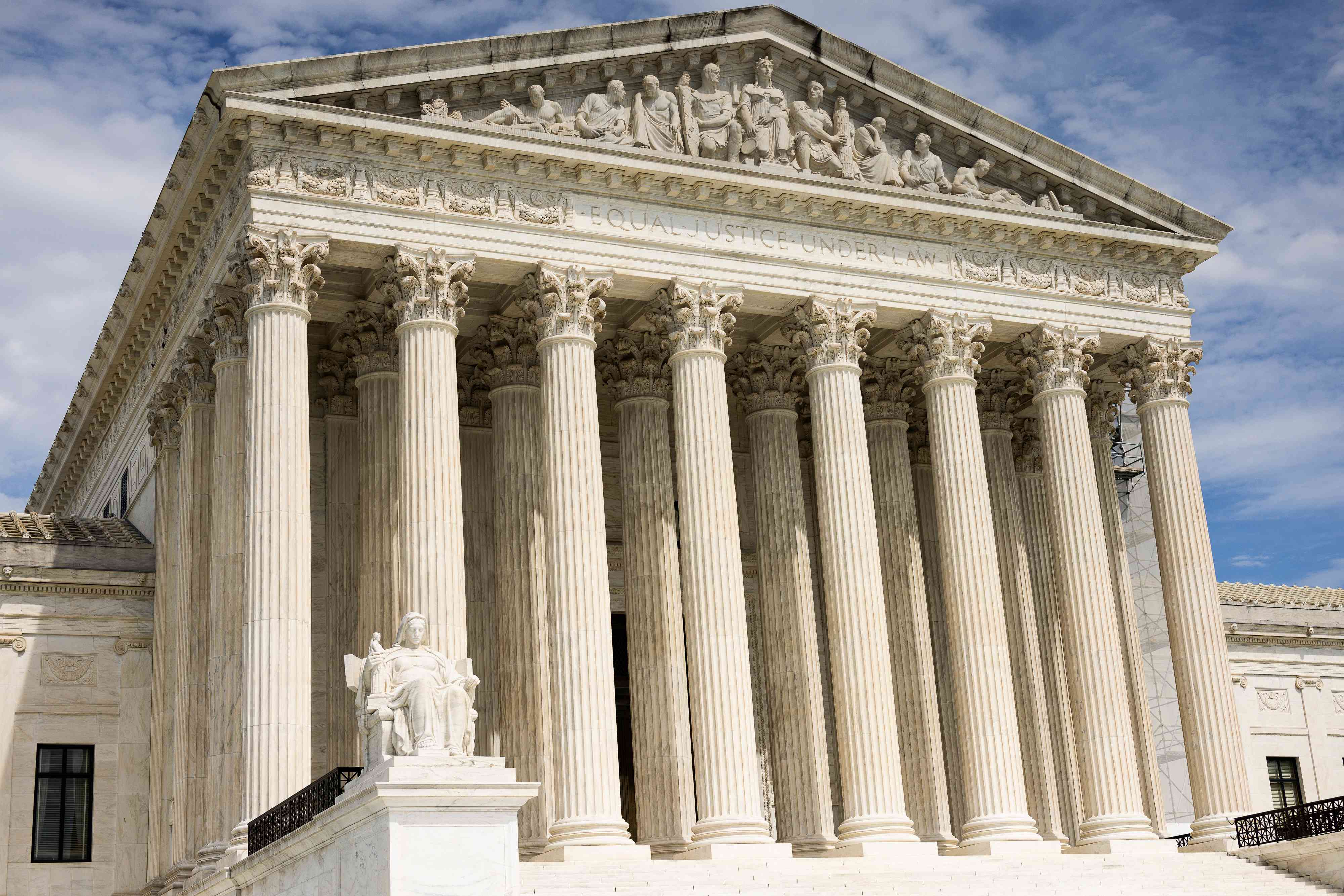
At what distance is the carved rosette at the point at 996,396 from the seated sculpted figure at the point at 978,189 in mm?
6011

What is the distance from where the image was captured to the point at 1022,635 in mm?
43188

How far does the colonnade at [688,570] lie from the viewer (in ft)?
105

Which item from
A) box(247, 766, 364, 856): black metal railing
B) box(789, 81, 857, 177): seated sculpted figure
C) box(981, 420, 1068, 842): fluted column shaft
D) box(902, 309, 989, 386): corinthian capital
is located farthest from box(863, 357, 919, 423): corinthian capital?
box(247, 766, 364, 856): black metal railing

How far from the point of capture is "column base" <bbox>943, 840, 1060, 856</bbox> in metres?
34.8

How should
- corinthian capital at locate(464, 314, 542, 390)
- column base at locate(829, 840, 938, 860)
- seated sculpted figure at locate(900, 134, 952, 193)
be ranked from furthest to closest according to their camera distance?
seated sculpted figure at locate(900, 134, 952, 193)
corinthian capital at locate(464, 314, 542, 390)
column base at locate(829, 840, 938, 860)

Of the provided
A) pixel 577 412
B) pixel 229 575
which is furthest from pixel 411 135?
pixel 229 575

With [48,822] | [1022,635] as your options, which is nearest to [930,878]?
[1022,635]

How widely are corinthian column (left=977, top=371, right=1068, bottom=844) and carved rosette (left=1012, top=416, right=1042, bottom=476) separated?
60 cm

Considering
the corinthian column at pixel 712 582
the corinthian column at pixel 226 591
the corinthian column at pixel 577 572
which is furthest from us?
the corinthian column at pixel 712 582

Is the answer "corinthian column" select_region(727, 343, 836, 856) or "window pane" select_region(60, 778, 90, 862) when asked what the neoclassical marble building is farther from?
"window pane" select_region(60, 778, 90, 862)

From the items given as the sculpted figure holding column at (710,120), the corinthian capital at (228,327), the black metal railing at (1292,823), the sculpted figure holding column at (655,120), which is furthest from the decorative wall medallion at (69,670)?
the black metal railing at (1292,823)

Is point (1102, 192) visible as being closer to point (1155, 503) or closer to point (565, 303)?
point (1155, 503)

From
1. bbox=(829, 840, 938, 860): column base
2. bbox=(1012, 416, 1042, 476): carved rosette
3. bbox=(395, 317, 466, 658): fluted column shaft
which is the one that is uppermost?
bbox=(1012, 416, 1042, 476): carved rosette

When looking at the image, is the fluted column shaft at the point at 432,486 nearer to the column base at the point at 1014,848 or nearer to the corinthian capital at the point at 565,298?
the corinthian capital at the point at 565,298
